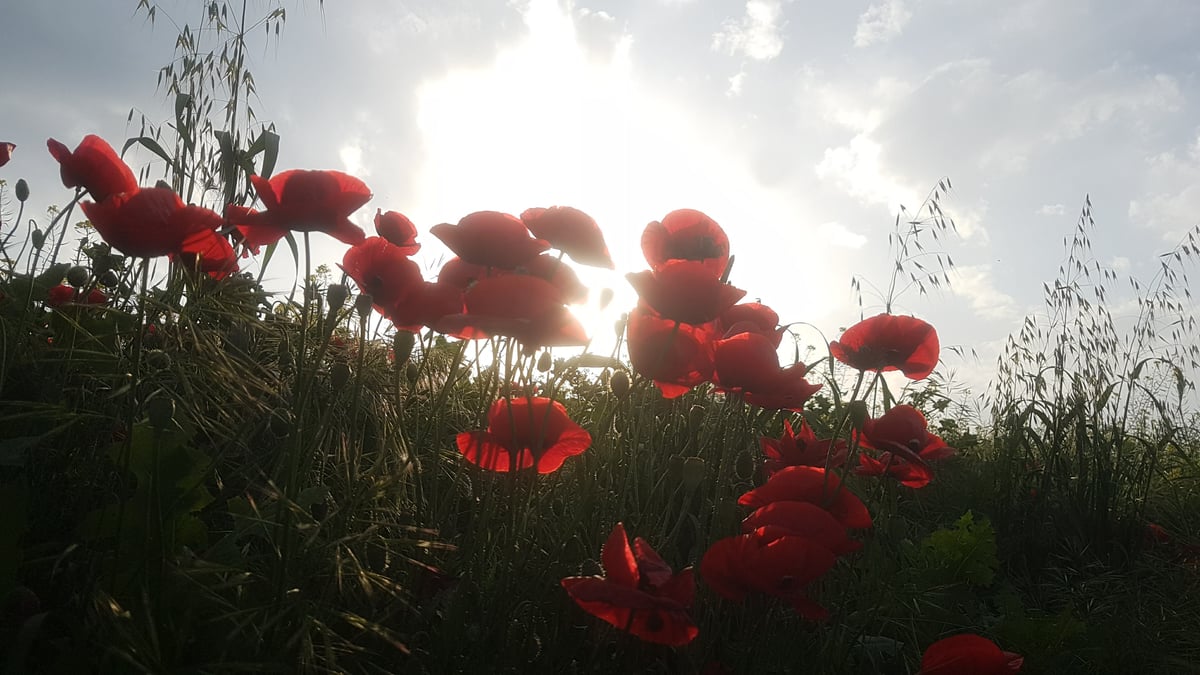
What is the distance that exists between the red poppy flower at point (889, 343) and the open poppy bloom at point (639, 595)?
735 mm

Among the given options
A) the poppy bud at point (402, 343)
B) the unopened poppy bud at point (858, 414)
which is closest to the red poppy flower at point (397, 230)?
the poppy bud at point (402, 343)

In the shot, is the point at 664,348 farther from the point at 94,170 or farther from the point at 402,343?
the point at 94,170

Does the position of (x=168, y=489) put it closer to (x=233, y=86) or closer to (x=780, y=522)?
(x=780, y=522)

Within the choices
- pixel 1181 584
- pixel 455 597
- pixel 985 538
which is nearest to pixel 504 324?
pixel 455 597

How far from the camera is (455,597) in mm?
1106

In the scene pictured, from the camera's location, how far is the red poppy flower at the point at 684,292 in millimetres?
1187

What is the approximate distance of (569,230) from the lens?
1.23 m

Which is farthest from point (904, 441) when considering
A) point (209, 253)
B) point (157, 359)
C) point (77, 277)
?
point (77, 277)

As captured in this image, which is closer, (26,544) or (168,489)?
(168,489)

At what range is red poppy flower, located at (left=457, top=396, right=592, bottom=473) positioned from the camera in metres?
1.22

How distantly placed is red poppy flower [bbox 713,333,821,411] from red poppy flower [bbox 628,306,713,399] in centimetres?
3

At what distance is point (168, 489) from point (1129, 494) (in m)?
2.87

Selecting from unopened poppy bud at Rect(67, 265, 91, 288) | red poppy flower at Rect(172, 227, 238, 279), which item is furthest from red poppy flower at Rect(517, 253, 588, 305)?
unopened poppy bud at Rect(67, 265, 91, 288)

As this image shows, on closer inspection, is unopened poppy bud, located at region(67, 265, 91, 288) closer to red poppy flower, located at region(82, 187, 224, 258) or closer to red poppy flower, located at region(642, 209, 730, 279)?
red poppy flower, located at region(82, 187, 224, 258)
